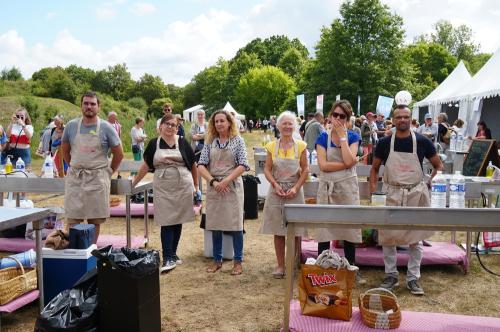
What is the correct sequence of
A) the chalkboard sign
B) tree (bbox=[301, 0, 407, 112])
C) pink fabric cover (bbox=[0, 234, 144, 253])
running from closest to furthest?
1. pink fabric cover (bbox=[0, 234, 144, 253])
2. the chalkboard sign
3. tree (bbox=[301, 0, 407, 112])

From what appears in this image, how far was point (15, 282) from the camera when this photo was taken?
11.4ft

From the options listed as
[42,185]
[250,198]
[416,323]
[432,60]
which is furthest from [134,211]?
[432,60]

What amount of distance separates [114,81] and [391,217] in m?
80.2

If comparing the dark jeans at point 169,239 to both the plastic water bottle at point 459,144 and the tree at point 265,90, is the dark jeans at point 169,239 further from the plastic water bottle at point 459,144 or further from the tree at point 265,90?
the tree at point 265,90

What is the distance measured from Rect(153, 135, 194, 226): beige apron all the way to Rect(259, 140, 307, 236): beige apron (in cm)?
89

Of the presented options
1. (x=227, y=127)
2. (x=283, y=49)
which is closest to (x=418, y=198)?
(x=227, y=127)

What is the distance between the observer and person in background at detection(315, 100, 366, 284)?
4.01 metres

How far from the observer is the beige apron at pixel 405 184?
3934 mm

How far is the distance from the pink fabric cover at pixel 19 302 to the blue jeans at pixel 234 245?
1.72 m

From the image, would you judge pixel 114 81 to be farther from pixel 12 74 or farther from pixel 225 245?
pixel 225 245

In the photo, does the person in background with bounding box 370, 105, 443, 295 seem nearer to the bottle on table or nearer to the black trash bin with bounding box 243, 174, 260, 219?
the bottle on table

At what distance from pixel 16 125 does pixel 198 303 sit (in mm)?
6497

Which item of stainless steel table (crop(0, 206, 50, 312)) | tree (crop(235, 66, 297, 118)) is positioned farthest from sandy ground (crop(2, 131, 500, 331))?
Result: tree (crop(235, 66, 297, 118))

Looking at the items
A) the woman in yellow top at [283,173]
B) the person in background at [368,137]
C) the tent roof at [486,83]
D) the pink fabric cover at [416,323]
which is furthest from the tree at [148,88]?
the pink fabric cover at [416,323]
